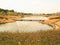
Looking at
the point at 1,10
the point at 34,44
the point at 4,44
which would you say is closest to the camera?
the point at 34,44

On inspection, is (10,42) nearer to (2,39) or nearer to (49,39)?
(2,39)

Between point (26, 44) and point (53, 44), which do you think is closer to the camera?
point (26, 44)

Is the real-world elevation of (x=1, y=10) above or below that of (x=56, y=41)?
below

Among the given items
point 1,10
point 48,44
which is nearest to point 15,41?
point 48,44

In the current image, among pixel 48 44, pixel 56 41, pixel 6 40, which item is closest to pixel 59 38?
pixel 56 41

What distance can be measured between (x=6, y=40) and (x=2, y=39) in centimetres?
37

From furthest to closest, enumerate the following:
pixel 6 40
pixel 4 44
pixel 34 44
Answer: pixel 6 40 < pixel 4 44 < pixel 34 44

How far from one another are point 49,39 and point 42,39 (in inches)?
12.9

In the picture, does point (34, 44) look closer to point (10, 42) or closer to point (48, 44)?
point (48, 44)

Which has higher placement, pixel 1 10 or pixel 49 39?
pixel 49 39

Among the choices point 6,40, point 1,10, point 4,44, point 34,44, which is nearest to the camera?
point 34,44

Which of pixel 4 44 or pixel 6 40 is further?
pixel 6 40

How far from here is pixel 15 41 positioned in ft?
21.5

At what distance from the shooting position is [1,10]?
5202 inches
